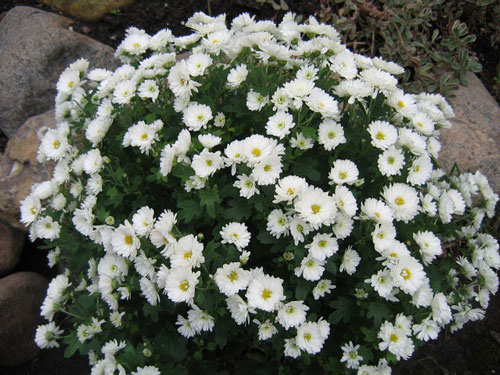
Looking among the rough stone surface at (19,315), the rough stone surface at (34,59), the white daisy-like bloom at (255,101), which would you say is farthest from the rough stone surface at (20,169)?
the white daisy-like bloom at (255,101)

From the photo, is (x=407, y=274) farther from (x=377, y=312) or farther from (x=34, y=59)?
(x=34, y=59)

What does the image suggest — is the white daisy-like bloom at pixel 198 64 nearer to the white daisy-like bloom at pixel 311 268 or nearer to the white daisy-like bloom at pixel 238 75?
the white daisy-like bloom at pixel 238 75

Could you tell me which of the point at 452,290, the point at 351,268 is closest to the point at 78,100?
the point at 351,268

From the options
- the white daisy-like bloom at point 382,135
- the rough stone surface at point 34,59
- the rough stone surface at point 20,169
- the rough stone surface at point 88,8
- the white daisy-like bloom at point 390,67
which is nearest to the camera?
the white daisy-like bloom at point 382,135

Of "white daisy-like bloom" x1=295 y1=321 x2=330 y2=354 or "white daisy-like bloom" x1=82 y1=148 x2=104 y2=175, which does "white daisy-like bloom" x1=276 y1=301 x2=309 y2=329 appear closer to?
"white daisy-like bloom" x1=295 y1=321 x2=330 y2=354

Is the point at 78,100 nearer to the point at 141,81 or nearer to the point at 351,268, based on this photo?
the point at 141,81

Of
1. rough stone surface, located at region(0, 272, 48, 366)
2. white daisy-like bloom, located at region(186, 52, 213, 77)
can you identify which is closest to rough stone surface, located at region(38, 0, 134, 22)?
rough stone surface, located at region(0, 272, 48, 366)
